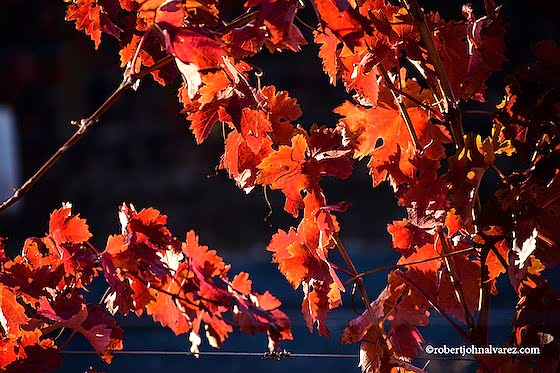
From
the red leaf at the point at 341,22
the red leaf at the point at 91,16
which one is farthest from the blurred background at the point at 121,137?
the red leaf at the point at 341,22

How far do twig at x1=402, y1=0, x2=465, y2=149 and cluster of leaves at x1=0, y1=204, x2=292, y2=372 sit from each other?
25 centimetres

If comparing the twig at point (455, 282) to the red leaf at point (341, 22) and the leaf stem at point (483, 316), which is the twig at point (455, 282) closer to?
the leaf stem at point (483, 316)

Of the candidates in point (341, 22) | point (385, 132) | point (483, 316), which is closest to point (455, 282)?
point (483, 316)

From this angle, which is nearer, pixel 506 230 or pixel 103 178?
pixel 506 230

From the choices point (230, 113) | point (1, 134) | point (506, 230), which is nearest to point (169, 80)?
point (230, 113)

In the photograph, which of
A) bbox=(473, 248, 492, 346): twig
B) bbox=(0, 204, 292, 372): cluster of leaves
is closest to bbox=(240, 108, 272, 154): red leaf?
bbox=(0, 204, 292, 372): cluster of leaves

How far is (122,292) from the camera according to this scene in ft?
2.65

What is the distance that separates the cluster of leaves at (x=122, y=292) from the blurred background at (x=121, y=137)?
407 cm

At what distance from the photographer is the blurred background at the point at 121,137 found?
5109 mm

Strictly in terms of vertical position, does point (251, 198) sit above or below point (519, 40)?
below

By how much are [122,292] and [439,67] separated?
377mm

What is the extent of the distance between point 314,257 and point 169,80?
10.1 inches

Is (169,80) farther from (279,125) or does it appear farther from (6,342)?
(6,342)

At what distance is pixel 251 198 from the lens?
530cm
